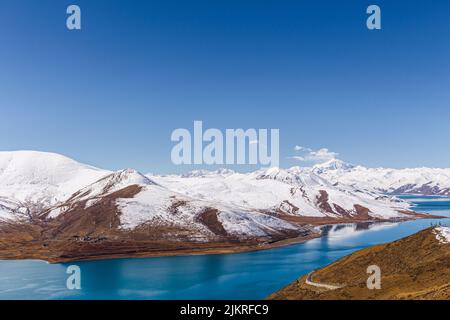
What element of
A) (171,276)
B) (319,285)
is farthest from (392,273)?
(171,276)

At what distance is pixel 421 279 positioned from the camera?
7438 cm

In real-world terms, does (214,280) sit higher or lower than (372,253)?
lower

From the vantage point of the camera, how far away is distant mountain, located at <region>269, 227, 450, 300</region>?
71.6 m

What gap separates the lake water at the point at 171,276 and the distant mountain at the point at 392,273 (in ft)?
58.9

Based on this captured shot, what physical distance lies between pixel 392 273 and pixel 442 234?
67.7 ft

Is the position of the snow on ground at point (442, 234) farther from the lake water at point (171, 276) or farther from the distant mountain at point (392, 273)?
the lake water at point (171, 276)

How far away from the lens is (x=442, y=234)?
94.8 m

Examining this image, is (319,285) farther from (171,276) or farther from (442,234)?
(171,276)

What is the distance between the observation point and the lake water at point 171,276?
364 ft

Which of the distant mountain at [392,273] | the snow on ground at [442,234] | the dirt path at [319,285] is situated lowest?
the dirt path at [319,285]

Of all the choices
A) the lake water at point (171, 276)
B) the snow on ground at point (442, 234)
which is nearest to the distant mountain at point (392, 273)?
the snow on ground at point (442, 234)
